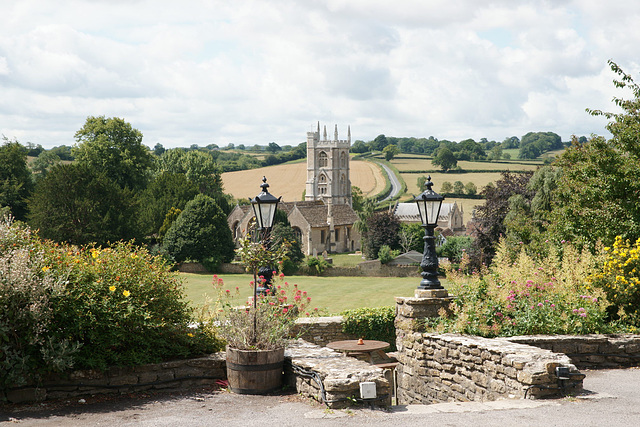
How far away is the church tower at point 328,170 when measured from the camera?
10500 centimetres

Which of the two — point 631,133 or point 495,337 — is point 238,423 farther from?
point 631,133

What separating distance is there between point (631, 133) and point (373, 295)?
83.0ft

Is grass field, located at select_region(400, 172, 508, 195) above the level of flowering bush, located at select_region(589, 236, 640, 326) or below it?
above

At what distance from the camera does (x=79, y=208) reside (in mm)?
44719

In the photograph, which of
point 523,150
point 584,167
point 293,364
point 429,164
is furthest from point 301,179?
point 293,364

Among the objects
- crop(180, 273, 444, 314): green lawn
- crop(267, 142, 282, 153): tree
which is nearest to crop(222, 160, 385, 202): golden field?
crop(180, 273, 444, 314): green lawn

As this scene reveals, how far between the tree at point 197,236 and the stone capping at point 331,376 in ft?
148

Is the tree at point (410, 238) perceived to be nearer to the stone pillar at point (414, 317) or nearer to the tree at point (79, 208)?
the tree at point (79, 208)

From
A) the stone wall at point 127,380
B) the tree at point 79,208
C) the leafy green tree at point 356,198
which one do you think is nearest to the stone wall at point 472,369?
the stone wall at point 127,380

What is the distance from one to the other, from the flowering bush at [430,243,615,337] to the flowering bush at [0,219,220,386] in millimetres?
4430

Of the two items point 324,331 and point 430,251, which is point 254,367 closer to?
point 430,251

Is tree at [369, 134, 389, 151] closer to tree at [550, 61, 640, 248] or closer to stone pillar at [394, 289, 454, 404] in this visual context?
tree at [550, 61, 640, 248]

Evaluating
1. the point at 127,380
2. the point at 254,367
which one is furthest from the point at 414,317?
the point at 127,380

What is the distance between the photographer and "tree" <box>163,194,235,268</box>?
172 ft
